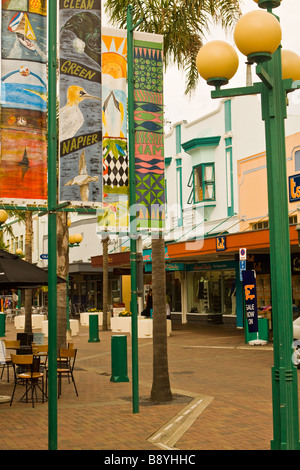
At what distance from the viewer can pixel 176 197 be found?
31.7 m

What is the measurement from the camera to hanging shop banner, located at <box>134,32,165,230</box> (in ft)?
31.9

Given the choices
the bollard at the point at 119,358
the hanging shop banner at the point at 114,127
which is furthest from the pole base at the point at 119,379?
the hanging shop banner at the point at 114,127

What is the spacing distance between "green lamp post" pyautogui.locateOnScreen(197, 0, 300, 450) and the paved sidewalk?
1.79 meters

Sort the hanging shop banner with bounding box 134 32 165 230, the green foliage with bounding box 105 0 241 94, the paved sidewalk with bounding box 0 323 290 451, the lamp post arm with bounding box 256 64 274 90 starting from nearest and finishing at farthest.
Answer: the lamp post arm with bounding box 256 64 274 90
the paved sidewalk with bounding box 0 323 290 451
the hanging shop banner with bounding box 134 32 165 230
the green foliage with bounding box 105 0 241 94

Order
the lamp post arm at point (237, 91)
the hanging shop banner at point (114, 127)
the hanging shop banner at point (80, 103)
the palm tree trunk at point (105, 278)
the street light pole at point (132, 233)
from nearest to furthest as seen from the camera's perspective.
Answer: the lamp post arm at point (237, 91) < the hanging shop banner at point (80, 103) < the hanging shop banner at point (114, 127) < the street light pole at point (132, 233) < the palm tree trunk at point (105, 278)

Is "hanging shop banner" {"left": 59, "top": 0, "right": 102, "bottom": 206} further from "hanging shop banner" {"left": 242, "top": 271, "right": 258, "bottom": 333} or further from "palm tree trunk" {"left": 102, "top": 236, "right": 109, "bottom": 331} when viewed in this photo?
"palm tree trunk" {"left": 102, "top": 236, "right": 109, "bottom": 331}

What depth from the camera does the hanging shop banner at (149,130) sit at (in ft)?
31.9

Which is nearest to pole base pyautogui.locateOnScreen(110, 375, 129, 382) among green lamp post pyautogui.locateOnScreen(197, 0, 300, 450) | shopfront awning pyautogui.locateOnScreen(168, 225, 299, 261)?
shopfront awning pyautogui.locateOnScreen(168, 225, 299, 261)

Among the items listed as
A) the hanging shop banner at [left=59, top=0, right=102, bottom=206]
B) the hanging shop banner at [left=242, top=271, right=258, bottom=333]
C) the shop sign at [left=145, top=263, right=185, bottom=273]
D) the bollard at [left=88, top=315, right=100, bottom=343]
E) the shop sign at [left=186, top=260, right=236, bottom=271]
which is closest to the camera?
the hanging shop banner at [left=59, top=0, right=102, bottom=206]

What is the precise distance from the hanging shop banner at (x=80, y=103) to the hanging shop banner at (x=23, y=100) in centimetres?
24

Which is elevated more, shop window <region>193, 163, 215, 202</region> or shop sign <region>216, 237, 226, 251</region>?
shop window <region>193, 163, 215, 202</region>

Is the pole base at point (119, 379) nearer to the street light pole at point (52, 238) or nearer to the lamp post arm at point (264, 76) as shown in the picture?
the street light pole at point (52, 238)

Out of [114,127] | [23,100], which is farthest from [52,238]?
[114,127]
